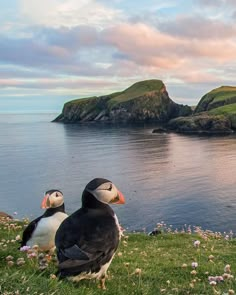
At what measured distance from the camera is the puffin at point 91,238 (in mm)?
6746

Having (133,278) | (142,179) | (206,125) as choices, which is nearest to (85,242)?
(133,278)

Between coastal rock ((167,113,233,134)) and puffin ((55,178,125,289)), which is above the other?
puffin ((55,178,125,289))

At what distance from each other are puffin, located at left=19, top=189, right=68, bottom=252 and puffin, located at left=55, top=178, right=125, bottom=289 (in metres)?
1.93

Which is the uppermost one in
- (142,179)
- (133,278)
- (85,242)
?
(85,242)

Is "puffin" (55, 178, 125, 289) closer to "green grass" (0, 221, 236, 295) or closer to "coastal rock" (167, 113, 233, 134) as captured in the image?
"green grass" (0, 221, 236, 295)

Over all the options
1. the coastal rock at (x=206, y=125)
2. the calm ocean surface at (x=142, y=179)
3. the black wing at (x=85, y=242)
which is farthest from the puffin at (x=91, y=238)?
the coastal rock at (x=206, y=125)

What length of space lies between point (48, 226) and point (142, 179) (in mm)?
62909

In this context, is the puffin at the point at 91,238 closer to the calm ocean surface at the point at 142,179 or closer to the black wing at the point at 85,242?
the black wing at the point at 85,242

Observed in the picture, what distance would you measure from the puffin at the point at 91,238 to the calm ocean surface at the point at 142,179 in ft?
114

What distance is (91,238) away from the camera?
698 centimetres

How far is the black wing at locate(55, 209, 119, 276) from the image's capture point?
6.71 metres

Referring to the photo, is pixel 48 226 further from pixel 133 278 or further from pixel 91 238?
pixel 91 238

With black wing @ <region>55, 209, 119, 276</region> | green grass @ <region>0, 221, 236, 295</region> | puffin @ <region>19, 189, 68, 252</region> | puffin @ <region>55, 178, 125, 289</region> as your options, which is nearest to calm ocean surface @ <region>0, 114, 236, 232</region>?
green grass @ <region>0, 221, 236, 295</region>

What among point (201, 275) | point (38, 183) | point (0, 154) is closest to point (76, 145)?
point (0, 154)
